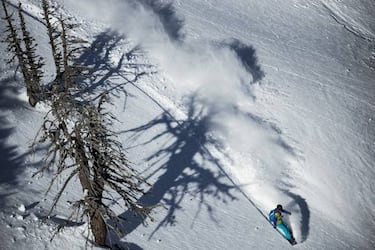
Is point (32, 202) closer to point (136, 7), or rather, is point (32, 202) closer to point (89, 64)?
point (89, 64)

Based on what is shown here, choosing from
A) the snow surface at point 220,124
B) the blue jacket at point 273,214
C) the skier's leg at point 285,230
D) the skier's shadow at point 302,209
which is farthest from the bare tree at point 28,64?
the skier's shadow at point 302,209

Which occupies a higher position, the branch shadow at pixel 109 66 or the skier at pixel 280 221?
the branch shadow at pixel 109 66

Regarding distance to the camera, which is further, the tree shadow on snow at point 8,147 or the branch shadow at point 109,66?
the branch shadow at point 109,66

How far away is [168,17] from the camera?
31.7 meters

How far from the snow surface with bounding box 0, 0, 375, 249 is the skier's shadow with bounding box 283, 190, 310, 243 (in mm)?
72

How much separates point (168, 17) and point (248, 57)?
22.6 ft

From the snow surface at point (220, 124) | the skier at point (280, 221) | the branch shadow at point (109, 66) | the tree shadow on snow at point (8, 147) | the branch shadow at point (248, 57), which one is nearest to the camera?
the tree shadow on snow at point (8, 147)

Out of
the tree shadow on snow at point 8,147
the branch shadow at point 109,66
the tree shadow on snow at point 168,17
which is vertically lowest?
the tree shadow on snow at point 8,147

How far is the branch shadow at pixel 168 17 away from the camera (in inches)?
1182

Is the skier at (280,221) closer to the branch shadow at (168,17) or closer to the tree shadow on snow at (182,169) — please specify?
the tree shadow on snow at (182,169)

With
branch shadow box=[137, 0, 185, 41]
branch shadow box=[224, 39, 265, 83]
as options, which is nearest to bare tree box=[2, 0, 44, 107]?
branch shadow box=[137, 0, 185, 41]

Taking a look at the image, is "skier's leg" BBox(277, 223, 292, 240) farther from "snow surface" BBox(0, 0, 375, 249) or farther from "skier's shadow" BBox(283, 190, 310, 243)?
"skier's shadow" BBox(283, 190, 310, 243)

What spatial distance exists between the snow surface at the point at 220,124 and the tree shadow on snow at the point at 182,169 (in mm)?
69

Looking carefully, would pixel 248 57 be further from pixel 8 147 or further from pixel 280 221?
pixel 8 147
